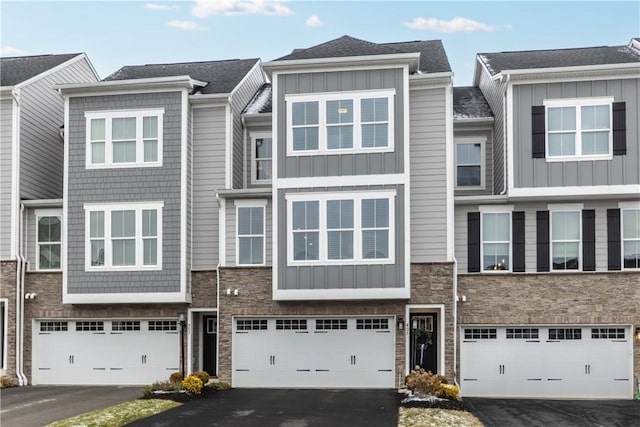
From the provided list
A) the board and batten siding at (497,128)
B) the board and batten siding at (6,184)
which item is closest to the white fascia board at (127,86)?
the board and batten siding at (6,184)

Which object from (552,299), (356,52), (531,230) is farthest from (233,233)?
(552,299)

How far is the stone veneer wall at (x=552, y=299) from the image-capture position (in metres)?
19.3

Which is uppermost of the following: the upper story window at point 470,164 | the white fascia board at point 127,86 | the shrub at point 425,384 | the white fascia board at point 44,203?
the white fascia board at point 127,86

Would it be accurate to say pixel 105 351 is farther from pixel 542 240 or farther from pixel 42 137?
pixel 542 240

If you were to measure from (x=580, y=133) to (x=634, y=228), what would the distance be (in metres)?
2.90

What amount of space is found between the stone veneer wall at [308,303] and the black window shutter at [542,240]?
244 cm

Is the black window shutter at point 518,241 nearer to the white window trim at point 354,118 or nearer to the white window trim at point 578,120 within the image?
the white window trim at point 578,120

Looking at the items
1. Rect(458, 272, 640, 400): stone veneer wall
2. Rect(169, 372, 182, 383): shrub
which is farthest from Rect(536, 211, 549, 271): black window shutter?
Rect(169, 372, 182, 383): shrub

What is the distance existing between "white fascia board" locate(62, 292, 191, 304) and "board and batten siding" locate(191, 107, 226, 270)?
106 cm

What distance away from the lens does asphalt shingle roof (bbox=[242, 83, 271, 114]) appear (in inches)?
897

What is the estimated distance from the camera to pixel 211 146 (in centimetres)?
2109

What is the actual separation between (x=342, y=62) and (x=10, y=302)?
1170cm

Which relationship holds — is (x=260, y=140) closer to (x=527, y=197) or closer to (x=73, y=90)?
(x=73, y=90)

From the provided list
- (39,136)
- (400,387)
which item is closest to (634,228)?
(400,387)
